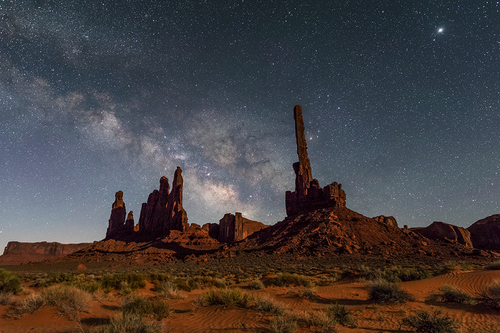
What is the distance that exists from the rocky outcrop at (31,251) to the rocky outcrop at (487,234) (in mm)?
162307

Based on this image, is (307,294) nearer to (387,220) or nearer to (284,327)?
(284,327)

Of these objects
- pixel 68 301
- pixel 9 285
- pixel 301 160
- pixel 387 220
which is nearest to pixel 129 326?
pixel 68 301

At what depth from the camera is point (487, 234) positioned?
76.9m

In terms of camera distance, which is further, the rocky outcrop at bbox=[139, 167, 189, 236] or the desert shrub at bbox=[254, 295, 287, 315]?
the rocky outcrop at bbox=[139, 167, 189, 236]

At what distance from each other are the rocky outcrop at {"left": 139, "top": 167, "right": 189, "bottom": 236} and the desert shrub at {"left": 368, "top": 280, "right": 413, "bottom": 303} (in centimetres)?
7745

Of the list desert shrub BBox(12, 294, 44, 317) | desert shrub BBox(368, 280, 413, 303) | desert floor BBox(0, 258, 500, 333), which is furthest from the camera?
desert shrub BBox(368, 280, 413, 303)

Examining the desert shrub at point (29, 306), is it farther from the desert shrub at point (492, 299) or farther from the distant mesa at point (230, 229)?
the distant mesa at point (230, 229)

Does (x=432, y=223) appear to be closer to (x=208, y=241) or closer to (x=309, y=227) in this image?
(x=309, y=227)

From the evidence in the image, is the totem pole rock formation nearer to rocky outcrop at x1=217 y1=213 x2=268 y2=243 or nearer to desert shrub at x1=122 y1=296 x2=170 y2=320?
rocky outcrop at x1=217 y1=213 x2=268 y2=243

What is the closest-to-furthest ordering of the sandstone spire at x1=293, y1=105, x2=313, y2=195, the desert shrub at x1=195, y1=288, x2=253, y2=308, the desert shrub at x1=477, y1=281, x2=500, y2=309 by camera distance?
1. the desert shrub at x1=477, y1=281, x2=500, y2=309
2. the desert shrub at x1=195, y1=288, x2=253, y2=308
3. the sandstone spire at x1=293, y1=105, x2=313, y2=195

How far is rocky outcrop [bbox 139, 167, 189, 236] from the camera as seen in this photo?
279 feet

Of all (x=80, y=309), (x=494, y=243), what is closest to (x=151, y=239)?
(x=80, y=309)

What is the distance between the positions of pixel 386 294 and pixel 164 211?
298 feet

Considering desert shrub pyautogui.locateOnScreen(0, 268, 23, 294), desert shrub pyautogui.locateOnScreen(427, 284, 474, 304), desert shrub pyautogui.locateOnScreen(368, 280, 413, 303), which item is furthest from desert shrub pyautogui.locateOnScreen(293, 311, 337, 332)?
desert shrub pyautogui.locateOnScreen(0, 268, 23, 294)
